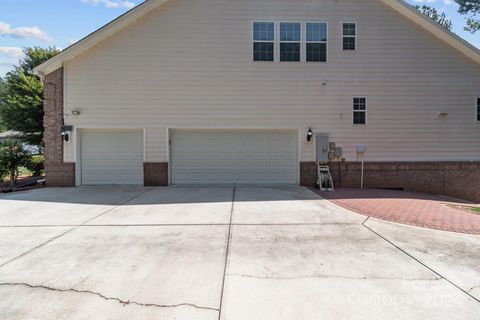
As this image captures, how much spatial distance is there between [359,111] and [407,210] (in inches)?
204

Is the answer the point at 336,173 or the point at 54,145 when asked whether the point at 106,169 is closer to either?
the point at 54,145

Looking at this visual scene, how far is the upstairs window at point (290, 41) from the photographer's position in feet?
38.1

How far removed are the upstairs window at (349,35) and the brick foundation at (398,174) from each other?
4.55 m

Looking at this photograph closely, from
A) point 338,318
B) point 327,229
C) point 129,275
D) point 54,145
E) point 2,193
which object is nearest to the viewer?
point 338,318

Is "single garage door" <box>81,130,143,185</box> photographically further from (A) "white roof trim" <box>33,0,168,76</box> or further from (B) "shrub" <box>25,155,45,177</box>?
(B) "shrub" <box>25,155,45,177</box>

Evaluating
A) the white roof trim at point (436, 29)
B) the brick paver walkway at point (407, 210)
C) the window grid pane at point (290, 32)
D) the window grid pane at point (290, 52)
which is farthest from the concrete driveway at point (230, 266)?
the white roof trim at point (436, 29)

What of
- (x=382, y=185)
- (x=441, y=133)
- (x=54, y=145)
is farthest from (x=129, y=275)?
(x=441, y=133)

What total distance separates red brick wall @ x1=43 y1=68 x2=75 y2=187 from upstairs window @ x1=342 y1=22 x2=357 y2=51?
1091cm

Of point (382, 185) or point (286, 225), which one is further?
point (382, 185)

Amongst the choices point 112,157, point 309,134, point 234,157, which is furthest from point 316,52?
point 112,157

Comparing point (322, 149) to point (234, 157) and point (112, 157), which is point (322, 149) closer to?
point (234, 157)

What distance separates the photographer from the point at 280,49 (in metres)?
11.6

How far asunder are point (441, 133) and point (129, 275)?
12418 mm

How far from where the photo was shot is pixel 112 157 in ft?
38.7
